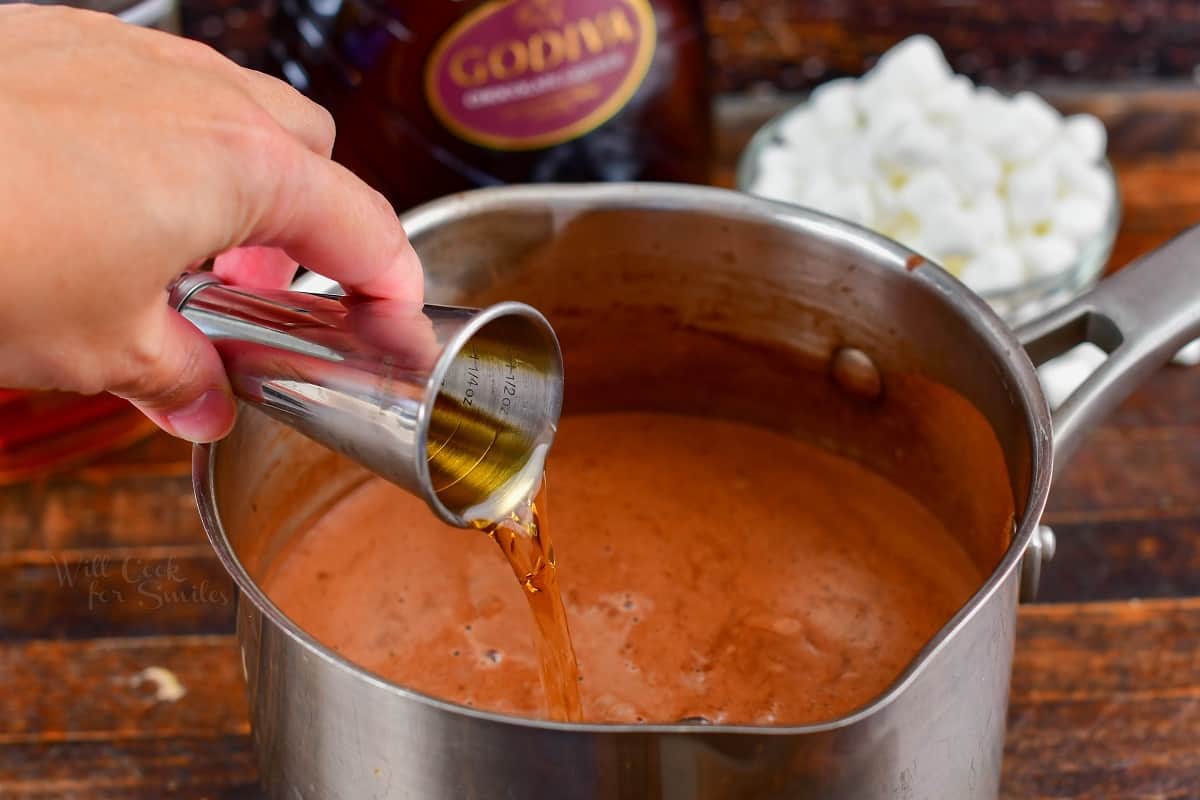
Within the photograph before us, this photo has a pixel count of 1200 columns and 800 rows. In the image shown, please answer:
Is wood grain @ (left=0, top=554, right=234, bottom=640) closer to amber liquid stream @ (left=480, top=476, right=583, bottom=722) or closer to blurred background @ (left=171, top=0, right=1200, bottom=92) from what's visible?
amber liquid stream @ (left=480, top=476, right=583, bottom=722)

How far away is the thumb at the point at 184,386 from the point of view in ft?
1.82

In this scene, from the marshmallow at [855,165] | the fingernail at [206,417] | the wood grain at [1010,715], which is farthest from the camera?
the marshmallow at [855,165]

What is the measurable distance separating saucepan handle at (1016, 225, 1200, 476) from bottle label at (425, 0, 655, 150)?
0.43 meters

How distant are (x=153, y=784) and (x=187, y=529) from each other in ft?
0.69

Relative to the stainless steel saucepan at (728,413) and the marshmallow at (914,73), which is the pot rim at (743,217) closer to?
the stainless steel saucepan at (728,413)

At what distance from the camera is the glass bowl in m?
1.04

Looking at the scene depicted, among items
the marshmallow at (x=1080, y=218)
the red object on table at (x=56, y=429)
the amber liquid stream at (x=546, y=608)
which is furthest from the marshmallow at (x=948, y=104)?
the red object on table at (x=56, y=429)

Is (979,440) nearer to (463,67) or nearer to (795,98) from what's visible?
(463,67)

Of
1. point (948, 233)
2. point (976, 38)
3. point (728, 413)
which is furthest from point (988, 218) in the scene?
point (976, 38)

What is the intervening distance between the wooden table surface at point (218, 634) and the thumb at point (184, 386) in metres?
0.29

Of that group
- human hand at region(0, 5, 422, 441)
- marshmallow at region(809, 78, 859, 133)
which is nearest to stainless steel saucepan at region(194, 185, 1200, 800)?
human hand at region(0, 5, 422, 441)

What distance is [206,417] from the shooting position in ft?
2.07

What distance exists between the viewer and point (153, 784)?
865 millimetres

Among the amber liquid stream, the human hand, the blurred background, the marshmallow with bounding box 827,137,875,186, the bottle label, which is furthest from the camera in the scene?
the blurred background
